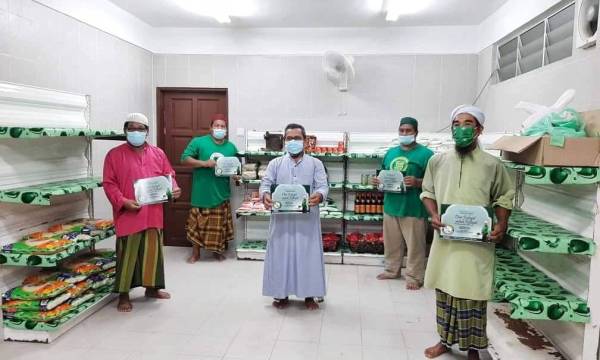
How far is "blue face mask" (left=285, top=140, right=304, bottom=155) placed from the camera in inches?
136

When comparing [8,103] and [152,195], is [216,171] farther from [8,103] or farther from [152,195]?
[8,103]

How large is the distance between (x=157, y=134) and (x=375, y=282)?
11.4 feet

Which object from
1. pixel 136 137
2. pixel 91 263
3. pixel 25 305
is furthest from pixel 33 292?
pixel 136 137

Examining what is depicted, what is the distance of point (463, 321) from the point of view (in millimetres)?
2658

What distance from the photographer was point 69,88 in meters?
3.94

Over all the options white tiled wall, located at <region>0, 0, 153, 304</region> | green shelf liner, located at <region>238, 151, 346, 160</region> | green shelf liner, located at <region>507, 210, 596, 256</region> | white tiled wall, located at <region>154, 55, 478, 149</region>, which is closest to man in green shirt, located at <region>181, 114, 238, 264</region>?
green shelf liner, located at <region>238, 151, 346, 160</region>

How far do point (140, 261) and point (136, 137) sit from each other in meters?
1.06

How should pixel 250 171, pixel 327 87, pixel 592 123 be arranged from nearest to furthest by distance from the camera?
pixel 592 123
pixel 250 171
pixel 327 87

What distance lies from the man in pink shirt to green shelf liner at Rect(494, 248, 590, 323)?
2.62 m

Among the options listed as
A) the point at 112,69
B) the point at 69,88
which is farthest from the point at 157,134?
the point at 69,88

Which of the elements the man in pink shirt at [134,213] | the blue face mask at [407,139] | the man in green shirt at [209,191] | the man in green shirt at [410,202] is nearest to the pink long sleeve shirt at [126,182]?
the man in pink shirt at [134,213]

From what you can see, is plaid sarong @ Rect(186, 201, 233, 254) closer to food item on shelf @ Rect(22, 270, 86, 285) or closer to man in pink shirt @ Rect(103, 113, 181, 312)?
man in pink shirt @ Rect(103, 113, 181, 312)

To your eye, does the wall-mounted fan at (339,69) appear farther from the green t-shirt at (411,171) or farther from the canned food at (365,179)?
the green t-shirt at (411,171)

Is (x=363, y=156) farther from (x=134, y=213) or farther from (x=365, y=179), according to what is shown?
(x=134, y=213)
